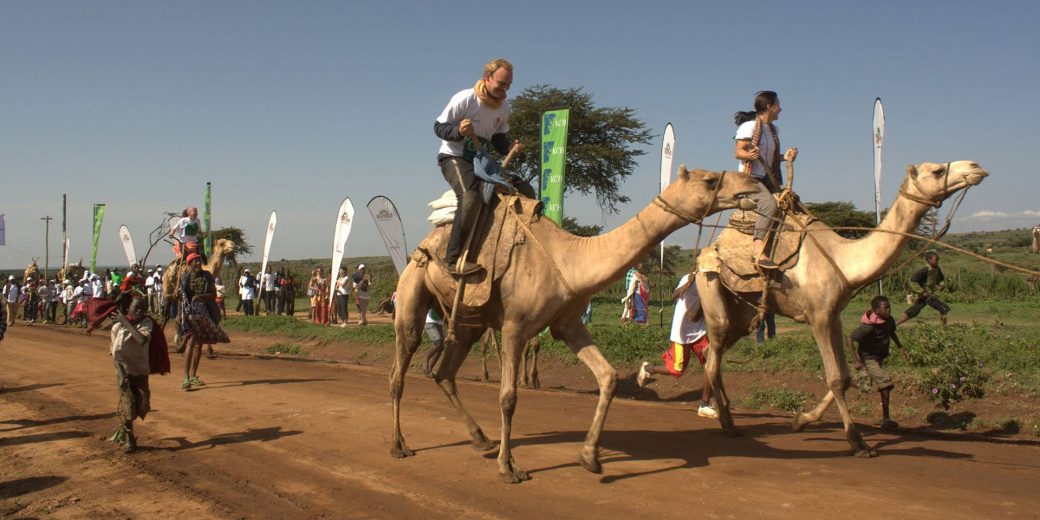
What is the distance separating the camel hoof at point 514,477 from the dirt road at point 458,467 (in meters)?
0.09

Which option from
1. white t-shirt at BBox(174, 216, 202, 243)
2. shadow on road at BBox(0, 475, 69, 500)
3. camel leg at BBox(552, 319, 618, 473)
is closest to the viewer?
camel leg at BBox(552, 319, 618, 473)

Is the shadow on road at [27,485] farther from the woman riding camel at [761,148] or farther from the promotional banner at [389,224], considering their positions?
the promotional banner at [389,224]

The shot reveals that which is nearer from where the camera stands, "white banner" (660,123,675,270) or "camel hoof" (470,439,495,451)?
"camel hoof" (470,439,495,451)

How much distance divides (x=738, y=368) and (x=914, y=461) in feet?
21.3

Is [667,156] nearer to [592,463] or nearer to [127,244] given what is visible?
[592,463]

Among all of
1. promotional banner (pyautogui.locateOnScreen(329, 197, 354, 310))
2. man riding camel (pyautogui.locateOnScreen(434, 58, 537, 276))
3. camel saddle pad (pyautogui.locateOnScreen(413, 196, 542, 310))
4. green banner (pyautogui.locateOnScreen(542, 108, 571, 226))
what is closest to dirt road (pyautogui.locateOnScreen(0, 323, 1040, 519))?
camel saddle pad (pyautogui.locateOnScreen(413, 196, 542, 310))

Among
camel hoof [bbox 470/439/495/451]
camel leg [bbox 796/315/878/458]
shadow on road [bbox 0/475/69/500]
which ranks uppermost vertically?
camel leg [bbox 796/315/878/458]

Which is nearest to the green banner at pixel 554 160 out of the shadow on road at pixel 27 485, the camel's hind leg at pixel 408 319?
the camel's hind leg at pixel 408 319

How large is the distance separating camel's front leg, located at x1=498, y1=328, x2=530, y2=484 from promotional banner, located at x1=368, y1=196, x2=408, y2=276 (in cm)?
1504

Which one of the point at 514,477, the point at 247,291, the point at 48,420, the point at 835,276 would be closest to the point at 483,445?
the point at 514,477

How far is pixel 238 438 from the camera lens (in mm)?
9781

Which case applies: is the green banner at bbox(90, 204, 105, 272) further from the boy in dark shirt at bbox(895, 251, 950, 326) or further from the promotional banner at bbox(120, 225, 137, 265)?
the boy in dark shirt at bbox(895, 251, 950, 326)

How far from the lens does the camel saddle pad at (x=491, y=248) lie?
25.6ft

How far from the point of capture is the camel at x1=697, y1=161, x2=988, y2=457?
785cm
